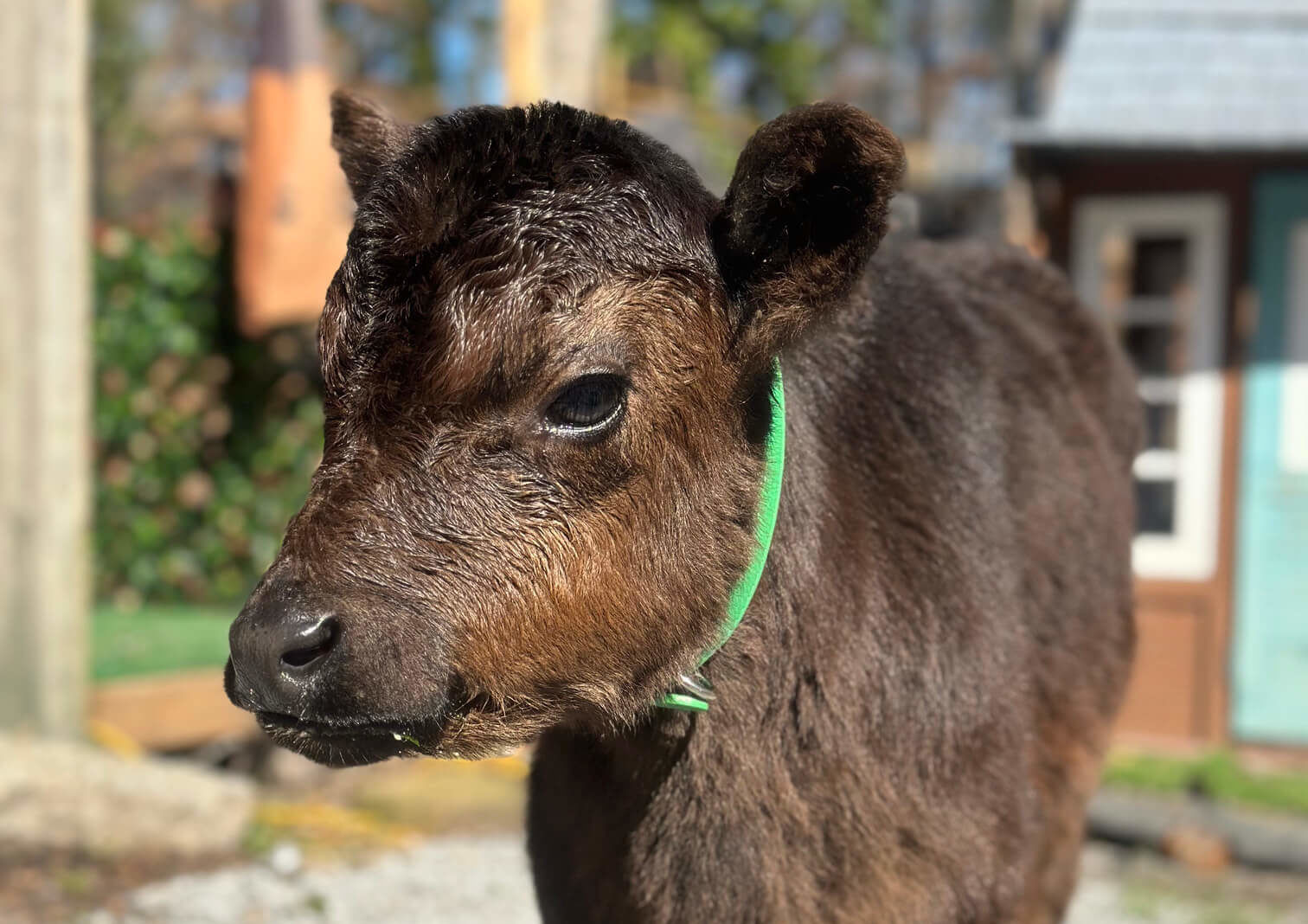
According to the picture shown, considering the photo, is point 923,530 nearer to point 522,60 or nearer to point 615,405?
point 615,405

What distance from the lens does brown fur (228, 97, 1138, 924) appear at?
187 centimetres

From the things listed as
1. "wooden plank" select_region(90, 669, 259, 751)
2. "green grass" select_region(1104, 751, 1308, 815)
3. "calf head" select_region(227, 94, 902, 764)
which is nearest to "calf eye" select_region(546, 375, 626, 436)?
"calf head" select_region(227, 94, 902, 764)

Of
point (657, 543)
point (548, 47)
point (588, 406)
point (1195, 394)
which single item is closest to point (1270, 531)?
point (1195, 394)

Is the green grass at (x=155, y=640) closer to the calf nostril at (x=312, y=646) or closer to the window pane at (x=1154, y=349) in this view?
the calf nostril at (x=312, y=646)

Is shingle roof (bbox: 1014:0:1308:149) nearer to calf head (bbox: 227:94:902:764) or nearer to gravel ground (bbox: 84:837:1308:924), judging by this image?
gravel ground (bbox: 84:837:1308:924)

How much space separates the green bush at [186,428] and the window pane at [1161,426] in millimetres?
4768

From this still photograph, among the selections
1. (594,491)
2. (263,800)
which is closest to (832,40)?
(263,800)

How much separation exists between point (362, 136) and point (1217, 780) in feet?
18.3

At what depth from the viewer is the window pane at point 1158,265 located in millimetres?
7508

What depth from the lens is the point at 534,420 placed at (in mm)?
1926

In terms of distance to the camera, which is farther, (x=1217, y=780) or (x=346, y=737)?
(x=1217, y=780)

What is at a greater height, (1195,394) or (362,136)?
(362,136)

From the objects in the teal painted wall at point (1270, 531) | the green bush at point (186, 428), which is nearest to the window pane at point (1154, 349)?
the teal painted wall at point (1270, 531)

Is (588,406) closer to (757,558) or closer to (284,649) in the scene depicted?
(757,558)
